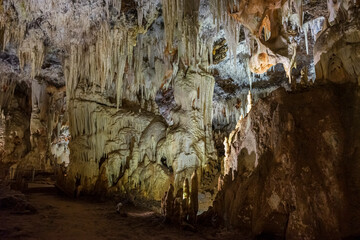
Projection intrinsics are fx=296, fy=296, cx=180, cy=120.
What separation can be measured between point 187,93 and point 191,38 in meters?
1.90

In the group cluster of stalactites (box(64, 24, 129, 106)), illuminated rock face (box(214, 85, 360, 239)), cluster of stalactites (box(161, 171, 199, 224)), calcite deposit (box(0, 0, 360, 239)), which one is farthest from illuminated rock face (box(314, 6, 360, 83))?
cluster of stalactites (box(64, 24, 129, 106))

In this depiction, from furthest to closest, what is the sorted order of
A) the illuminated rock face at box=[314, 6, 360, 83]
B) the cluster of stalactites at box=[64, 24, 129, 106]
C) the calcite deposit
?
the cluster of stalactites at box=[64, 24, 129, 106] → the illuminated rock face at box=[314, 6, 360, 83] → the calcite deposit

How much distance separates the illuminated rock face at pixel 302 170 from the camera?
13.5 feet

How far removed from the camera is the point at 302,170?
436 cm

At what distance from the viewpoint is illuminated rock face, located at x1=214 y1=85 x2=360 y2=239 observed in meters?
4.12

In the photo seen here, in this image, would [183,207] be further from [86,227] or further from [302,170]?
[302,170]

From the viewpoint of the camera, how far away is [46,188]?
11.2 metres

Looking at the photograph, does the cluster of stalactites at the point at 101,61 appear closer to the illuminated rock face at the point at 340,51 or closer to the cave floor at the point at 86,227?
the cave floor at the point at 86,227

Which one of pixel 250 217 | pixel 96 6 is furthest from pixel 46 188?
pixel 250 217

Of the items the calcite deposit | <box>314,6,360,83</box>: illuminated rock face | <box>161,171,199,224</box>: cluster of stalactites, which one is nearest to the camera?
the calcite deposit

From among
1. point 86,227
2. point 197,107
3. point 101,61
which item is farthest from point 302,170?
point 101,61

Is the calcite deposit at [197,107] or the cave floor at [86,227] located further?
the cave floor at [86,227]

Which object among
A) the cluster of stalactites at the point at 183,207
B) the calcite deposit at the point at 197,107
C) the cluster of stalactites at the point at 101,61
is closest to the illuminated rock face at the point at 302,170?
the calcite deposit at the point at 197,107

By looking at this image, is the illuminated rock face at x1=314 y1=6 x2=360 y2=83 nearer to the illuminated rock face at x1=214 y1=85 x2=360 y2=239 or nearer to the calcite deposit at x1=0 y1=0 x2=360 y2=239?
the calcite deposit at x1=0 y1=0 x2=360 y2=239
